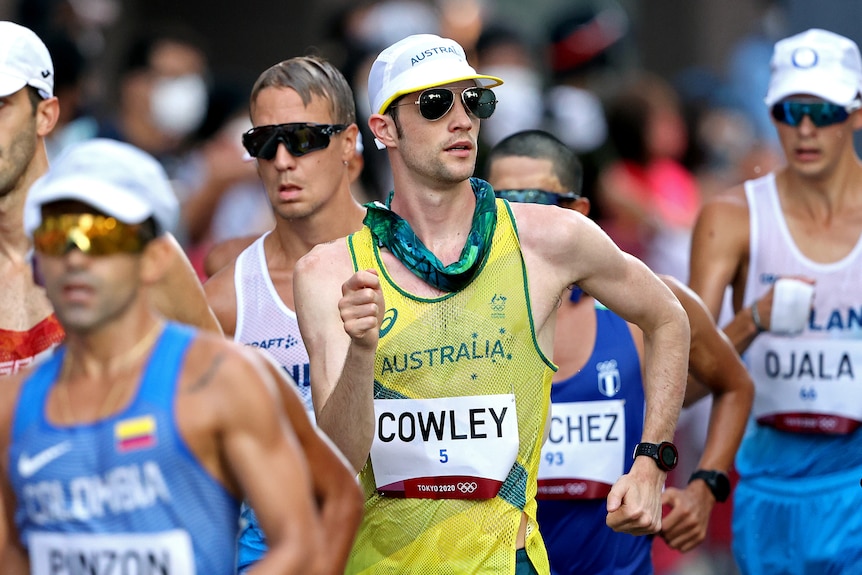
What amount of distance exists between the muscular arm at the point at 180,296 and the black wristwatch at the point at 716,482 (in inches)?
91.6

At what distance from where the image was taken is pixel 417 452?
5379 mm

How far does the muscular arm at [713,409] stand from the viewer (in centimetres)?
642

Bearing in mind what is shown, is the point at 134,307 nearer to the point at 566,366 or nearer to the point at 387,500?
the point at 387,500

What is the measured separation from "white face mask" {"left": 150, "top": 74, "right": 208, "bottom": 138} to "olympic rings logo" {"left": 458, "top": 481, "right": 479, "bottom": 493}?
253 inches

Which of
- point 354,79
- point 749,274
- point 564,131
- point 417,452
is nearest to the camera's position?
point 417,452

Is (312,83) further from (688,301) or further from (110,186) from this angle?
(110,186)

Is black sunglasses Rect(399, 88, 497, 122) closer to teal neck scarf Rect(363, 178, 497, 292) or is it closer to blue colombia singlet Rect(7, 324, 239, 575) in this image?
teal neck scarf Rect(363, 178, 497, 292)

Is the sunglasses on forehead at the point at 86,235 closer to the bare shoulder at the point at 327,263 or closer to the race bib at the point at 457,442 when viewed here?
the bare shoulder at the point at 327,263

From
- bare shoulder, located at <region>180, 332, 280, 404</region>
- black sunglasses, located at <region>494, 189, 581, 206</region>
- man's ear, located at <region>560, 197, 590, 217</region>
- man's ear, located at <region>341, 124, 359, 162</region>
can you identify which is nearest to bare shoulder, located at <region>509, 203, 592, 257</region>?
black sunglasses, located at <region>494, 189, 581, 206</region>

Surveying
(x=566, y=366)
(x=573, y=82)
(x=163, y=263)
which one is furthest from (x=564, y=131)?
(x=163, y=263)

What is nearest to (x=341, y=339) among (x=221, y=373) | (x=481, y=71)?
(x=221, y=373)

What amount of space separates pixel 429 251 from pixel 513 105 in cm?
676

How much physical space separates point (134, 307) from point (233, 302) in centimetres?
247

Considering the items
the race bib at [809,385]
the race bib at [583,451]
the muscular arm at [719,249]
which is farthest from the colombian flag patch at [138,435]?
the race bib at [809,385]
